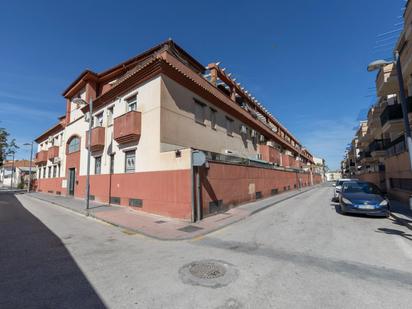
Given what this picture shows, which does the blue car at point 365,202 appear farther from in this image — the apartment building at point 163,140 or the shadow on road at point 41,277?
the shadow on road at point 41,277

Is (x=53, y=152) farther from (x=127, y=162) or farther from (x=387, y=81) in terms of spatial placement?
(x=387, y=81)

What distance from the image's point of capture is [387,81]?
16641 millimetres

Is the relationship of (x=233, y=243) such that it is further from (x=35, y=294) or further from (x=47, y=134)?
(x=47, y=134)

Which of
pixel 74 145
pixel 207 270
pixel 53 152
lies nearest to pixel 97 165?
pixel 74 145

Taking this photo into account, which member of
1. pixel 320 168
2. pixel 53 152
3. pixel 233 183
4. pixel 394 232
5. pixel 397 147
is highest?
pixel 53 152

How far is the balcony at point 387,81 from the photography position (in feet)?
53.6

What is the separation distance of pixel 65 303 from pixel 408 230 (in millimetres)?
10180

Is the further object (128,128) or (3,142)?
(3,142)

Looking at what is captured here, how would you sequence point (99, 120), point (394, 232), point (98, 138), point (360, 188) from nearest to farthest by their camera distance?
point (394, 232) < point (360, 188) < point (98, 138) < point (99, 120)

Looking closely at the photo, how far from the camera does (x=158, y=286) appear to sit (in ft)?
12.7

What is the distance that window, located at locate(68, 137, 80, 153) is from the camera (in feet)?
67.6

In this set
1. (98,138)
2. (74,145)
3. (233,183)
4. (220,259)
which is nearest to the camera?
(220,259)

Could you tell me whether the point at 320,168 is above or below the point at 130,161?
above

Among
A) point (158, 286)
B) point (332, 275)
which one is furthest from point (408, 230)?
point (158, 286)
